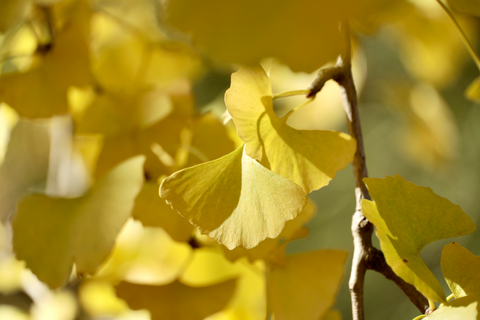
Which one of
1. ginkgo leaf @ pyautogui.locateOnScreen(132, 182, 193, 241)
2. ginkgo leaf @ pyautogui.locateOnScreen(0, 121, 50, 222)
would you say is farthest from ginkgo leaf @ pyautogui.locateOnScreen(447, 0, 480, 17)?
ginkgo leaf @ pyautogui.locateOnScreen(0, 121, 50, 222)

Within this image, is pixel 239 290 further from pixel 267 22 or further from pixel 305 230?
pixel 267 22

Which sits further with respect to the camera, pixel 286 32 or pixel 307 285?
pixel 307 285

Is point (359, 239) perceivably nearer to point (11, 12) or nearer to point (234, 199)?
point (234, 199)

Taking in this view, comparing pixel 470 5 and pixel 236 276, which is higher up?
pixel 470 5

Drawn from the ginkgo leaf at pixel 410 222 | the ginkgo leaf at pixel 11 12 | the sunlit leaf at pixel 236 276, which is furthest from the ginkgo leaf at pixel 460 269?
the ginkgo leaf at pixel 11 12

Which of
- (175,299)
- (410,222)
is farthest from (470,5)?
(175,299)

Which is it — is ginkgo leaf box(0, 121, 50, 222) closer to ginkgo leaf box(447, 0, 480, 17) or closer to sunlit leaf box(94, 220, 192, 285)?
sunlit leaf box(94, 220, 192, 285)

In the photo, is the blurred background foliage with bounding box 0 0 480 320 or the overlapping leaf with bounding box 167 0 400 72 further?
the blurred background foliage with bounding box 0 0 480 320

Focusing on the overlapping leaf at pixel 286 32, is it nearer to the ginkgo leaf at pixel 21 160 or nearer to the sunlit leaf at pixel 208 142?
the sunlit leaf at pixel 208 142
